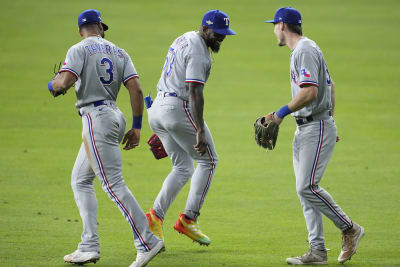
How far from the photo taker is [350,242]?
6.88 metres

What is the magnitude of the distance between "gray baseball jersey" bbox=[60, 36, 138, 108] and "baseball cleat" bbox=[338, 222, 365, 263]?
2615 millimetres

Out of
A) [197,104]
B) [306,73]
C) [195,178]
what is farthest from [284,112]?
[195,178]

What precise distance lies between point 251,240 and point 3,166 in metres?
5.40

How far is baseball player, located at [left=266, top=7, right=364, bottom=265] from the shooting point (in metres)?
6.78

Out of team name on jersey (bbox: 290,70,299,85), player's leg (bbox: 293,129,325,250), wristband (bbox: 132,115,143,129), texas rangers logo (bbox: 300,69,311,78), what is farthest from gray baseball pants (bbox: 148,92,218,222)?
texas rangers logo (bbox: 300,69,311,78)

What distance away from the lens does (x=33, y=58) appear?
21891 mm

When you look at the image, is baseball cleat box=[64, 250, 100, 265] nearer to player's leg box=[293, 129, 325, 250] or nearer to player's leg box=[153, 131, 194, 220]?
player's leg box=[153, 131, 194, 220]

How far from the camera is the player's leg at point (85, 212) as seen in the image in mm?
6691

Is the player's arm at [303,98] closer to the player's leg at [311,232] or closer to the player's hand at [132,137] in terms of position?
the player's leg at [311,232]

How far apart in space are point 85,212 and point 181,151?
4.61ft

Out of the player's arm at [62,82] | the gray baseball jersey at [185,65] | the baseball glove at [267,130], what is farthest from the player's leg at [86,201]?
the baseball glove at [267,130]

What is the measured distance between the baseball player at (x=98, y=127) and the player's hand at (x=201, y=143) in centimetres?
62

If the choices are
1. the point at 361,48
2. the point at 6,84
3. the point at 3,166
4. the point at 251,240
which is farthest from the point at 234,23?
the point at 251,240

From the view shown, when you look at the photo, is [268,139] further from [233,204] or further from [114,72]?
[233,204]
